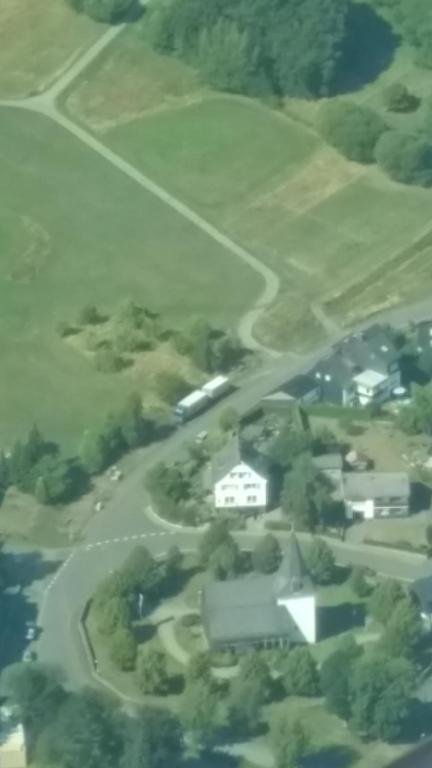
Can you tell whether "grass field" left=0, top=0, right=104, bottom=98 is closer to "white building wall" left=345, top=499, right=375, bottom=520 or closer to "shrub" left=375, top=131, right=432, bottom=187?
"shrub" left=375, top=131, right=432, bottom=187

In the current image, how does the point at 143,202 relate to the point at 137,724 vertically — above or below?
below

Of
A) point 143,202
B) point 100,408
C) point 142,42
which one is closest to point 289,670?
point 100,408

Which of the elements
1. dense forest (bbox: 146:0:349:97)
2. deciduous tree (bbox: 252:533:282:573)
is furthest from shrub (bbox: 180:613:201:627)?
dense forest (bbox: 146:0:349:97)

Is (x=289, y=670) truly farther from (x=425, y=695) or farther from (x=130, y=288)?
(x=130, y=288)

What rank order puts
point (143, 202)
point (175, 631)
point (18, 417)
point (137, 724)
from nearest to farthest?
point (137, 724)
point (175, 631)
point (18, 417)
point (143, 202)

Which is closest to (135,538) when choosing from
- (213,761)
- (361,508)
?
(361,508)

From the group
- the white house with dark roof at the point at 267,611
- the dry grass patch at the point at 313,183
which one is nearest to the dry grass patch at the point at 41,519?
the white house with dark roof at the point at 267,611
